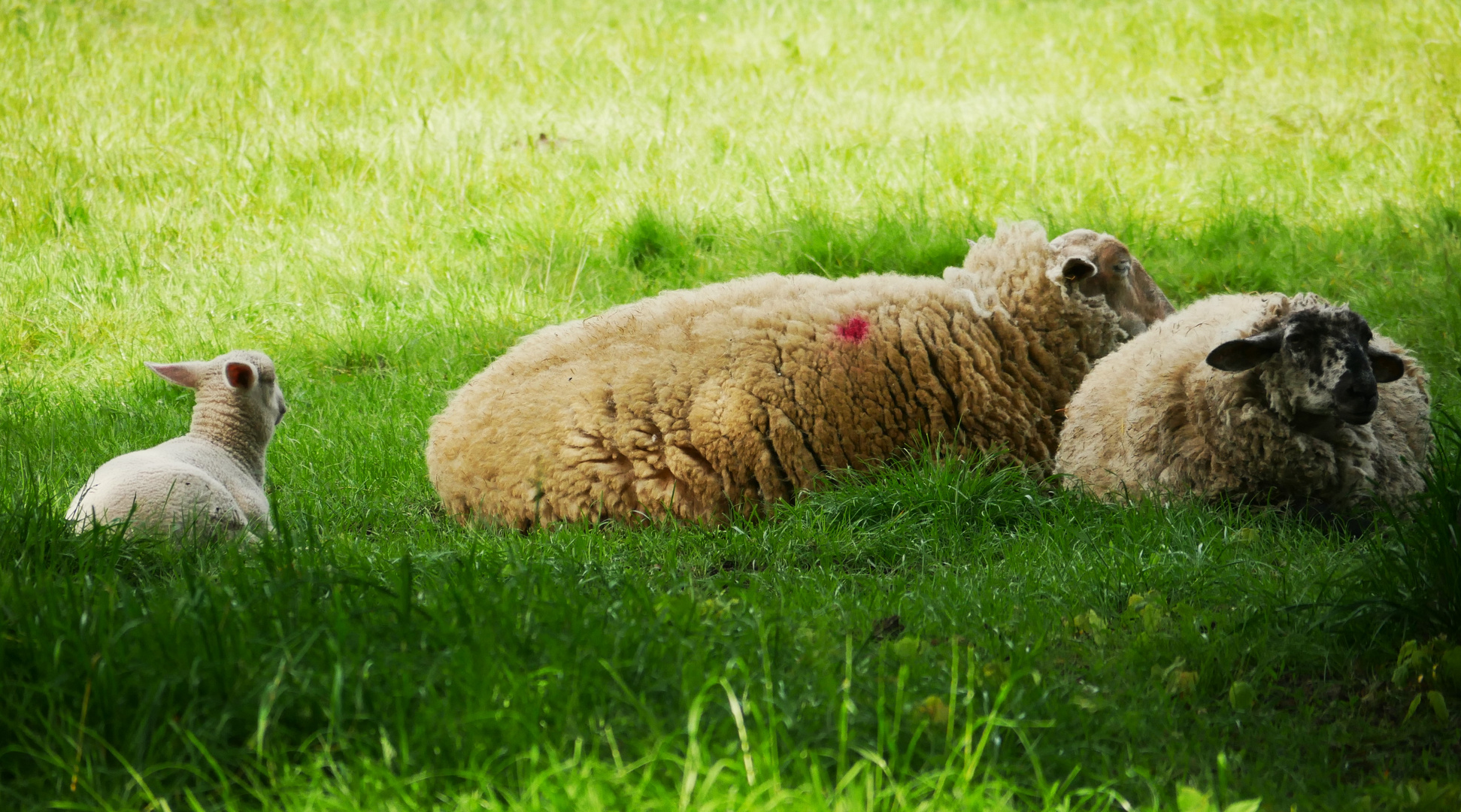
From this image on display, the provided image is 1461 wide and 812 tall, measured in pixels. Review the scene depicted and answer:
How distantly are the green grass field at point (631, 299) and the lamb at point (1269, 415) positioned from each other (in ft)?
0.54

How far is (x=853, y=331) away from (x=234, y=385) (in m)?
2.41

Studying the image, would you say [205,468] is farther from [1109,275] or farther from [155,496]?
[1109,275]

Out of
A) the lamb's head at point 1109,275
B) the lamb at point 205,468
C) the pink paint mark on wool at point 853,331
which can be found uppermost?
the lamb's head at point 1109,275

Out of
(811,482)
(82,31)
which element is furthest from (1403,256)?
(82,31)

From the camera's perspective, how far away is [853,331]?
506 centimetres

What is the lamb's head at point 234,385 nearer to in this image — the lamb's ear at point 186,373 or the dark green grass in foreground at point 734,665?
the lamb's ear at point 186,373

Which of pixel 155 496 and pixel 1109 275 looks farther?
pixel 1109 275

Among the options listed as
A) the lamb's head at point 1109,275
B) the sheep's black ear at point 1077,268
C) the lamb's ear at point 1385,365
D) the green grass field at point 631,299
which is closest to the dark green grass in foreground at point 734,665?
the green grass field at point 631,299

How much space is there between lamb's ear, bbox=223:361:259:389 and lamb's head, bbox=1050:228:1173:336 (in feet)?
11.0

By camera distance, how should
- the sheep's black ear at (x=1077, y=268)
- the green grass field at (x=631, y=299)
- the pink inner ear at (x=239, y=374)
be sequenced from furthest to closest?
the sheep's black ear at (x=1077, y=268), the pink inner ear at (x=239, y=374), the green grass field at (x=631, y=299)

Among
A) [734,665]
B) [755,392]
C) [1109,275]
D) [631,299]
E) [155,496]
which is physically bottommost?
[631,299]

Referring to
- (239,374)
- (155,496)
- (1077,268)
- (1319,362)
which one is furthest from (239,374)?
(1319,362)

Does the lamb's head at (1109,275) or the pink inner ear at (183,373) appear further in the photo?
the lamb's head at (1109,275)

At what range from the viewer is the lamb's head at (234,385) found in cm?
477
